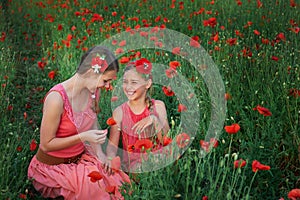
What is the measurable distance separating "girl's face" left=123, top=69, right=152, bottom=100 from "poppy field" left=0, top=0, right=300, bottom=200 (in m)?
0.20

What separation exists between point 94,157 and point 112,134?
0.63 feet

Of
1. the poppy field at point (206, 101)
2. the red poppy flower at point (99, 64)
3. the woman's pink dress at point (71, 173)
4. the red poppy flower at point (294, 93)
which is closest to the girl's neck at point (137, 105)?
the poppy field at point (206, 101)

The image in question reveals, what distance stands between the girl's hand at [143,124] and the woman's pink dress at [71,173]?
0.32 meters

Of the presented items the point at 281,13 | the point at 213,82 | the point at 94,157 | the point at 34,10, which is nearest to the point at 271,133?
the point at 213,82

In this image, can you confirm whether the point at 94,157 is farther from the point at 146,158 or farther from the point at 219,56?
the point at 219,56

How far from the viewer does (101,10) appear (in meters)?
6.08

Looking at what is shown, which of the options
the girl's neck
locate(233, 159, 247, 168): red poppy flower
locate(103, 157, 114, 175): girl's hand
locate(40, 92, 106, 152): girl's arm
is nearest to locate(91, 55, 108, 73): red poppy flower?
locate(40, 92, 106, 152): girl's arm

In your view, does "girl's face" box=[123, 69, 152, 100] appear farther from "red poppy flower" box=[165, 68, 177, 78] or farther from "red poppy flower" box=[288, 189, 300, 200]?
"red poppy flower" box=[288, 189, 300, 200]

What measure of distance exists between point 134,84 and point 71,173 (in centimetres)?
69

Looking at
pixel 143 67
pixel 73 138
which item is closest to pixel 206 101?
pixel 143 67

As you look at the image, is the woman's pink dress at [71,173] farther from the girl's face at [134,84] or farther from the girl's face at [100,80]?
the girl's face at [134,84]

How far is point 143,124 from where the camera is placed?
279 centimetres

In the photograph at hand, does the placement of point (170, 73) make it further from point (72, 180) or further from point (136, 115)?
point (72, 180)

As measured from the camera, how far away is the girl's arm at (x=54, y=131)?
259 centimetres
